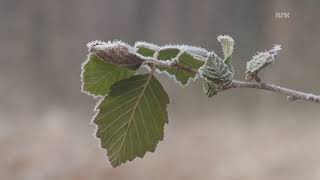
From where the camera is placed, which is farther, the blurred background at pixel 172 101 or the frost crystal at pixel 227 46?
the blurred background at pixel 172 101

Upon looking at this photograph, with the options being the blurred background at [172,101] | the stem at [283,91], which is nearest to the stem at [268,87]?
the stem at [283,91]

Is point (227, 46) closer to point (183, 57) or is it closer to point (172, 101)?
point (183, 57)

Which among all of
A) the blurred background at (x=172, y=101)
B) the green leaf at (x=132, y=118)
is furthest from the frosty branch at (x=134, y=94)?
the blurred background at (x=172, y=101)

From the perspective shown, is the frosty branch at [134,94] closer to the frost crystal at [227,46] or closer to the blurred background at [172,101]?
the frost crystal at [227,46]

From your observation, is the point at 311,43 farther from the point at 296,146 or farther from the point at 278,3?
the point at 296,146

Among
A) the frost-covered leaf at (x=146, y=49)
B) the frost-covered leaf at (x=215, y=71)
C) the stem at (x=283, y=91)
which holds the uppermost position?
the frost-covered leaf at (x=146, y=49)

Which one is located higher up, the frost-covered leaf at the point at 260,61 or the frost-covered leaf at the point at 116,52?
the frost-covered leaf at the point at 116,52
